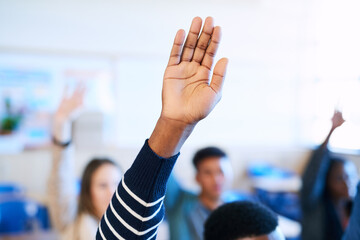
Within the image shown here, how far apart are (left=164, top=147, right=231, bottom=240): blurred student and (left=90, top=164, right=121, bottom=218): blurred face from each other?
32 cm

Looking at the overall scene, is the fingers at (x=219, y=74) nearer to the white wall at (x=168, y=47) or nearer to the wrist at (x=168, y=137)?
the wrist at (x=168, y=137)

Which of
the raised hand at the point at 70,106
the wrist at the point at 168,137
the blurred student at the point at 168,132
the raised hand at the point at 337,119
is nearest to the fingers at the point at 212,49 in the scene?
the blurred student at the point at 168,132

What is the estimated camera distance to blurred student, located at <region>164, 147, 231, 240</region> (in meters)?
1.82

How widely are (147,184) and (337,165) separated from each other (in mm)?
1769

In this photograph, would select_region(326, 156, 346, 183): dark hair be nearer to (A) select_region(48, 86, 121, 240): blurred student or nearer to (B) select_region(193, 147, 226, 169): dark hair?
(B) select_region(193, 147, 226, 169): dark hair

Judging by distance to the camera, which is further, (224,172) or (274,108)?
(274,108)

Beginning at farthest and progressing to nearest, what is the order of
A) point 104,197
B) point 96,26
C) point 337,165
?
point 96,26 → point 337,165 → point 104,197

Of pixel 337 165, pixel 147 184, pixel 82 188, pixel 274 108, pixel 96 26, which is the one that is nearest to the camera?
pixel 147 184

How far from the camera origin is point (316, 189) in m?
1.76

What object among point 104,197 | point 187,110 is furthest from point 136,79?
point 187,110

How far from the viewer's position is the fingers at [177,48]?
669 mm

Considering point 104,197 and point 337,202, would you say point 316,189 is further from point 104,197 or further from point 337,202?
point 104,197

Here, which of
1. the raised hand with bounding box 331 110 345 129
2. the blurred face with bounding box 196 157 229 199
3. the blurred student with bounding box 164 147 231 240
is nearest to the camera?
the raised hand with bounding box 331 110 345 129

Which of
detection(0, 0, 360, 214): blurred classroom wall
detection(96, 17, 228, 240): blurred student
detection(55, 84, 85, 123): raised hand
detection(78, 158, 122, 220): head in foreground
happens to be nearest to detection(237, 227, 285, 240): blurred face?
detection(96, 17, 228, 240): blurred student
